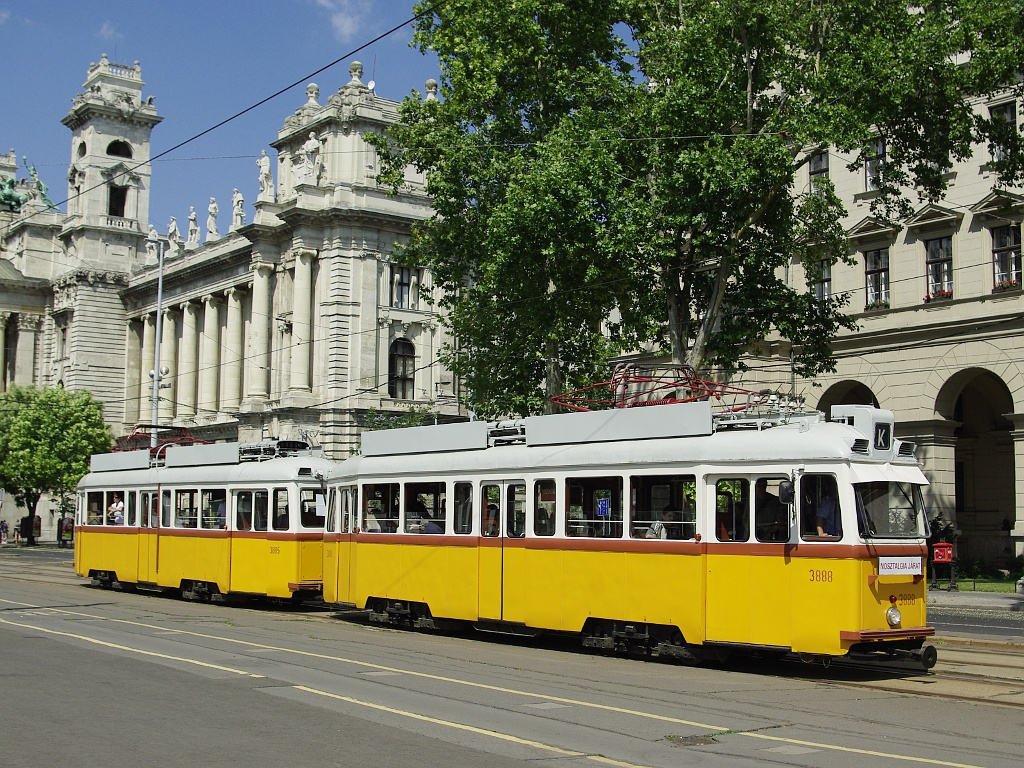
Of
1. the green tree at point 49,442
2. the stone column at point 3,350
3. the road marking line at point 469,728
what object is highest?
the stone column at point 3,350

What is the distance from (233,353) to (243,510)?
45.2 metres

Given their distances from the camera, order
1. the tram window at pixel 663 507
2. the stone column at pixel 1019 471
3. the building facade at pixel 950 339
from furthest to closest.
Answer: the building facade at pixel 950 339
the stone column at pixel 1019 471
the tram window at pixel 663 507

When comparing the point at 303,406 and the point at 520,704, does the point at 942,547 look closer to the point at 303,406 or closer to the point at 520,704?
the point at 520,704

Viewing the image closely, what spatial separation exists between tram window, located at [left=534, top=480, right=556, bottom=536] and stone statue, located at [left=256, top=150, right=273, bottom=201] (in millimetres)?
48722

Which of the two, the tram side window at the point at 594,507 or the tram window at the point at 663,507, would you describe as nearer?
the tram window at the point at 663,507

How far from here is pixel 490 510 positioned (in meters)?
18.2

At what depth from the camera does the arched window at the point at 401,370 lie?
6003cm

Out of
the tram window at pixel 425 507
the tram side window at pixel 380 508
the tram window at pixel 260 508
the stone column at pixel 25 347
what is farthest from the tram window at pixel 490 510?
the stone column at pixel 25 347

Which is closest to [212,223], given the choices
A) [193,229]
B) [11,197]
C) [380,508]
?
[193,229]

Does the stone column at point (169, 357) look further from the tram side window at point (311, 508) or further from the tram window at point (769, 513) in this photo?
the tram window at point (769, 513)

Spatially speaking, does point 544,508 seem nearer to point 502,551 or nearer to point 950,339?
point 502,551

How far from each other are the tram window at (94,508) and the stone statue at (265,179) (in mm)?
33734

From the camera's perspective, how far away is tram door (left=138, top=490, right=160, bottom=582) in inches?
1109

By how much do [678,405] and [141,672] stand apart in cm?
735
